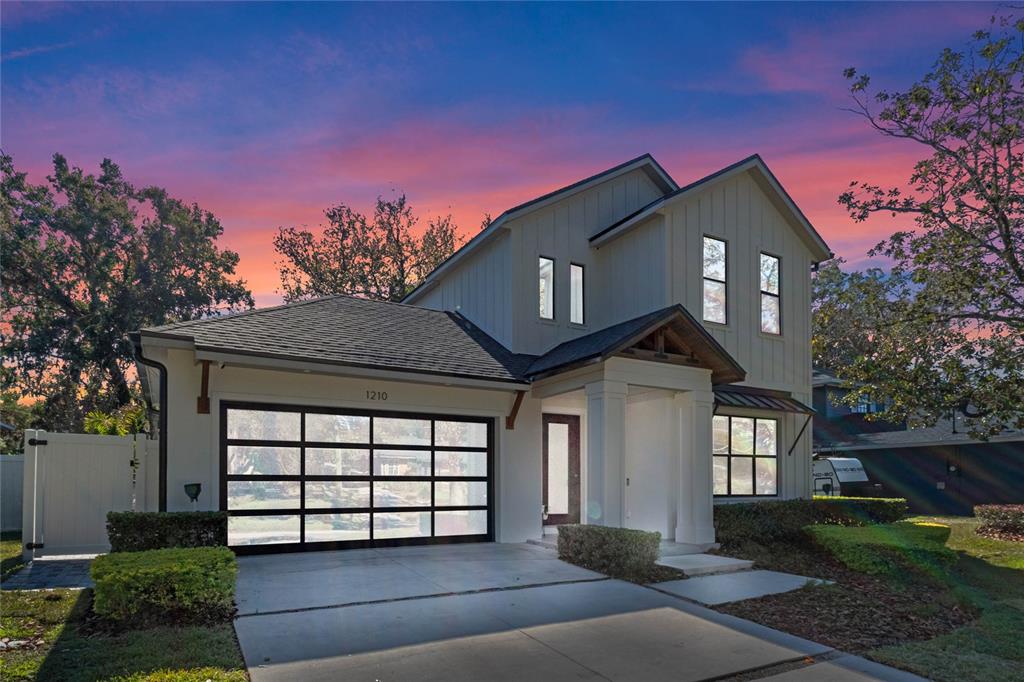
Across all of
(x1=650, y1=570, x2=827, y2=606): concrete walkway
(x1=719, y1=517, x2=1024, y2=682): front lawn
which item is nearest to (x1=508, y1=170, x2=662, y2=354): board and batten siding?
(x1=719, y1=517, x2=1024, y2=682): front lawn

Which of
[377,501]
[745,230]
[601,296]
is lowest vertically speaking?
[377,501]

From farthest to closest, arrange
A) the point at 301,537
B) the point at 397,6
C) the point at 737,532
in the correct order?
the point at 737,532, the point at 301,537, the point at 397,6

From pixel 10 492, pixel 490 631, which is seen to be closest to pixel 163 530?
pixel 490 631

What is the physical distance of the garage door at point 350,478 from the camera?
1077 cm

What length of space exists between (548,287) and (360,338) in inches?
172

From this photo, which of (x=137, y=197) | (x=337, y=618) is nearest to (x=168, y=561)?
(x=337, y=618)

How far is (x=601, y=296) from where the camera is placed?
15.1 metres

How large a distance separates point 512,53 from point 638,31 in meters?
2.12

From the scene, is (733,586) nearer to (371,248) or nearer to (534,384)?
(534,384)

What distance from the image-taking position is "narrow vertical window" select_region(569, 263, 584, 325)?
583 inches

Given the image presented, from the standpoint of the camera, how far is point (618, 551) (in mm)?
9914

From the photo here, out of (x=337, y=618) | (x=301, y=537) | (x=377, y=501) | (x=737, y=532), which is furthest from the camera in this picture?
(x=737, y=532)

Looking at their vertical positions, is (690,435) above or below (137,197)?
below

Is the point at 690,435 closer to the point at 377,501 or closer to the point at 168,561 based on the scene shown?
the point at 377,501
